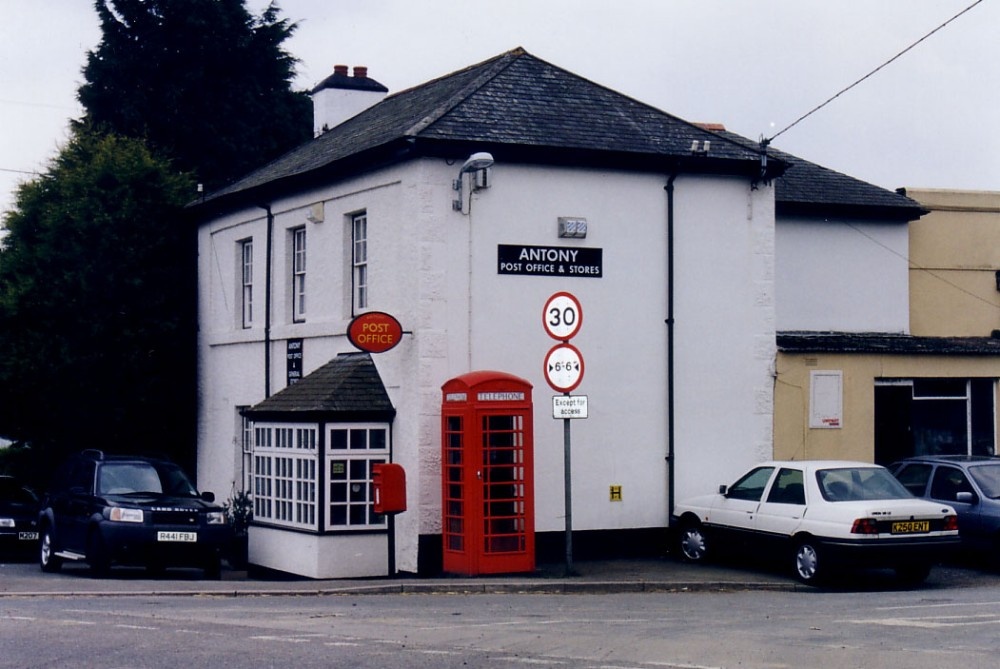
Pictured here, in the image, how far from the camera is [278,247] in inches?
1012

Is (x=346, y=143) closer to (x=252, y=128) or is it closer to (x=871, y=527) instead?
(x=871, y=527)

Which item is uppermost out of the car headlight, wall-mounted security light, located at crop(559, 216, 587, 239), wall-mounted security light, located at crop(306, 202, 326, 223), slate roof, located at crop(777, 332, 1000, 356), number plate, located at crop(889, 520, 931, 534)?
wall-mounted security light, located at crop(306, 202, 326, 223)

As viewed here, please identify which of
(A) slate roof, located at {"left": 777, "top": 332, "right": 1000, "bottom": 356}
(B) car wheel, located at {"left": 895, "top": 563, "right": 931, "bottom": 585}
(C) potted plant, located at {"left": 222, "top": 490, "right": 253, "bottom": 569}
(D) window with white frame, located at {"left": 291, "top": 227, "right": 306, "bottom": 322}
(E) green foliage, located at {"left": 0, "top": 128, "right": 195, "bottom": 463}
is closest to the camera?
(B) car wheel, located at {"left": 895, "top": 563, "right": 931, "bottom": 585}

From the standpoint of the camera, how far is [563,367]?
19.1 m

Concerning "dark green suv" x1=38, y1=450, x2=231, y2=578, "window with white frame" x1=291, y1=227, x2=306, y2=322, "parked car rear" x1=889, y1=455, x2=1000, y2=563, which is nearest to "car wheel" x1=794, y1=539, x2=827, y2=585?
"parked car rear" x1=889, y1=455, x2=1000, y2=563

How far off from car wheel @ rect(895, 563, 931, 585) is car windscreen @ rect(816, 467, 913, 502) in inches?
44.0

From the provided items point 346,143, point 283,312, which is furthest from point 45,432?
point 346,143

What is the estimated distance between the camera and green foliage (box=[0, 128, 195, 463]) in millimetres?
28297

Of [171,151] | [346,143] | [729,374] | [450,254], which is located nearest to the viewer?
[450,254]

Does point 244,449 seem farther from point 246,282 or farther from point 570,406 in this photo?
point 570,406

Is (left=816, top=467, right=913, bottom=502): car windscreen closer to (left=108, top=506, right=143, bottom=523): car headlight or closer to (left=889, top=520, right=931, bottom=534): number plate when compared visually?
(left=889, top=520, right=931, bottom=534): number plate

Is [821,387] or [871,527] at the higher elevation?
[821,387]

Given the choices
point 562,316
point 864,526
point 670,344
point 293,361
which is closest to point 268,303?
point 293,361

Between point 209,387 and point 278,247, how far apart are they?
452cm
